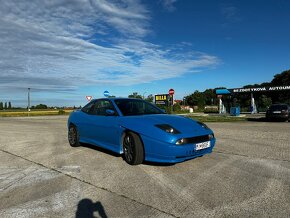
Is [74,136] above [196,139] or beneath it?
beneath

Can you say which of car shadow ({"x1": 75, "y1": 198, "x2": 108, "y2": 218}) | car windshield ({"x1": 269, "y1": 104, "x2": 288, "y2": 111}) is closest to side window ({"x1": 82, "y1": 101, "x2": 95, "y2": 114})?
car shadow ({"x1": 75, "y1": 198, "x2": 108, "y2": 218})

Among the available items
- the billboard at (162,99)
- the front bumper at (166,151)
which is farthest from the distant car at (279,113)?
the billboard at (162,99)

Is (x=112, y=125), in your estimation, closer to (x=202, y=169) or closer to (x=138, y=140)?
(x=138, y=140)

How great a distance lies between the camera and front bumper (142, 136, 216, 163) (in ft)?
17.0

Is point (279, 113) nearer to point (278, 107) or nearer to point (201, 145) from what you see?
point (278, 107)

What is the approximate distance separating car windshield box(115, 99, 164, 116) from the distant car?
1547cm

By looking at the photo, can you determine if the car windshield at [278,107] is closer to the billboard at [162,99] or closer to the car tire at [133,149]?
the car tire at [133,149]

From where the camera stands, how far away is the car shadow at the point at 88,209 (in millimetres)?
3442

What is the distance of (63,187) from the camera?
4531 mm

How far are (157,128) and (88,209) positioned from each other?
2.21 m

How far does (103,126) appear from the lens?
6750mm

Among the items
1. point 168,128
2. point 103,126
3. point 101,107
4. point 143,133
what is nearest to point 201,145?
point 168,128

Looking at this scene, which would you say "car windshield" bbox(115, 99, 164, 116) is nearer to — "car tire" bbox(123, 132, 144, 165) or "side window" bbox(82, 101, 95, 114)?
"car tire" bbox(123, 132, 144, 165)

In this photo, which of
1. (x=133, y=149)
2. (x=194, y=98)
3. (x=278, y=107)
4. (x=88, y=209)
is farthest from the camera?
(x=194, y=98)
